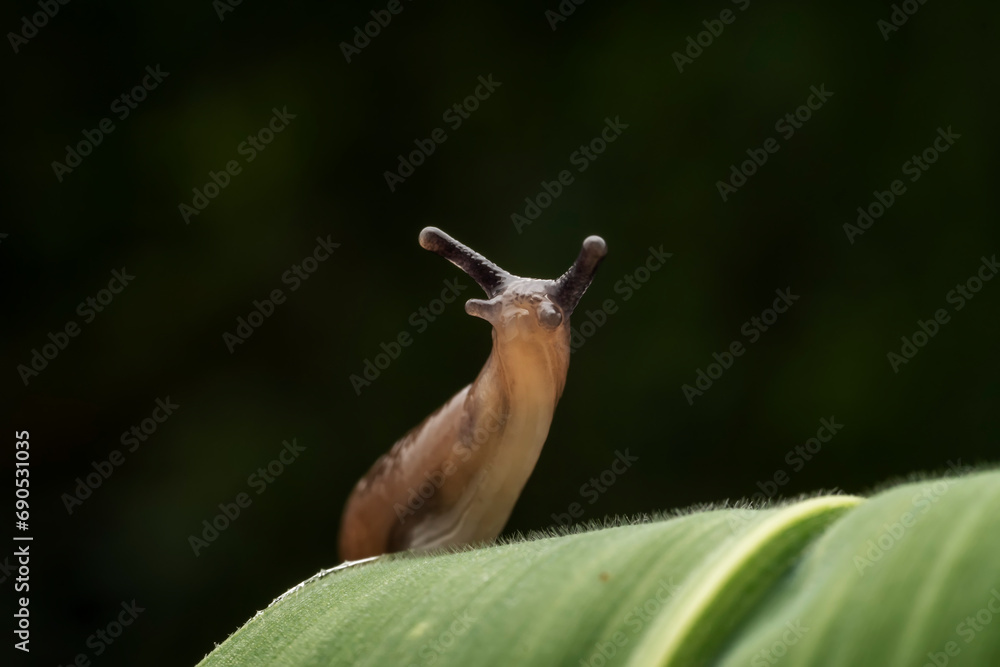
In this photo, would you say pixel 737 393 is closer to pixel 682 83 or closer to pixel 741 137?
pixel 741 137

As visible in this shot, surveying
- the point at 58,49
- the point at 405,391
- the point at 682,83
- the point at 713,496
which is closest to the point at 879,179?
the point at 682,83

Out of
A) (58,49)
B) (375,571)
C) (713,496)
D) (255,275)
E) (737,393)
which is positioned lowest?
(713,496)
